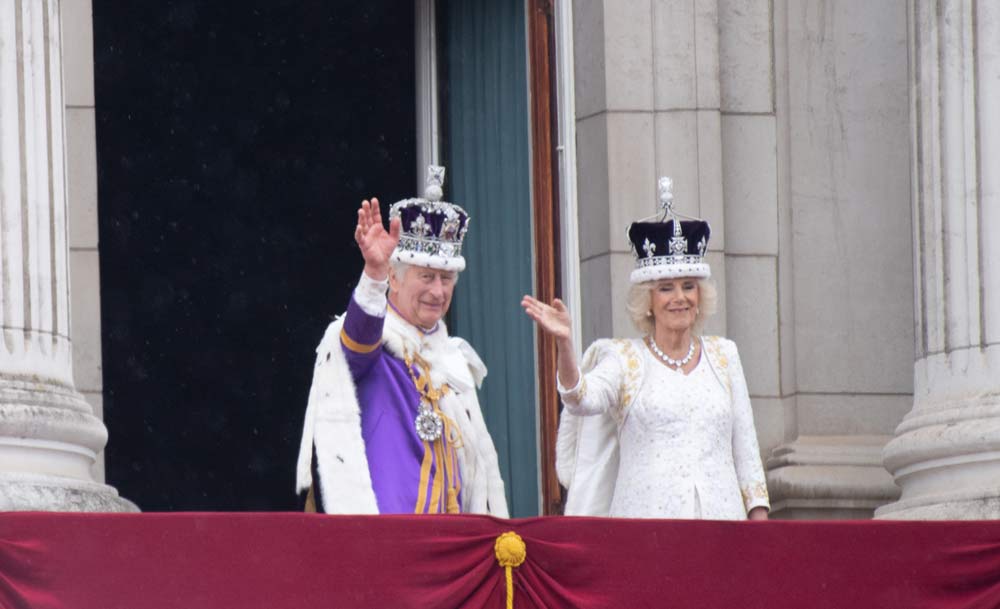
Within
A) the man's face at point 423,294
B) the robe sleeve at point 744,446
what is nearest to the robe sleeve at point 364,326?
the man's face at point 423,294

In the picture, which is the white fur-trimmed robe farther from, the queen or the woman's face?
the woman's face

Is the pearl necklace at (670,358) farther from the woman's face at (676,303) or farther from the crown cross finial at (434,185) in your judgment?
the crown cross finial at (434,185)

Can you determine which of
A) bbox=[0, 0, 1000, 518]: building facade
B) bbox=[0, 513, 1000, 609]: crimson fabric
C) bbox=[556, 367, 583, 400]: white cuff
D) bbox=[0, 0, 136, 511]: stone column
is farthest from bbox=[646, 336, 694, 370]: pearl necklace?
bbox=[0, 0, 136, 511]: stone column

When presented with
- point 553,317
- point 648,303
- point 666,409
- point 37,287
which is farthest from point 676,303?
point 37,287

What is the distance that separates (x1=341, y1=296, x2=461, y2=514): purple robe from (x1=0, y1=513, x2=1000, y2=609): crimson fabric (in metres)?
0.86

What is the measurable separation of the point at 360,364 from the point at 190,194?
733cm

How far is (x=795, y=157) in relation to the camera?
12312mm

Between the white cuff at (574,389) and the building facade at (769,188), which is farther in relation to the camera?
the building facade at (769,188)

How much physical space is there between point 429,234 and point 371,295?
0.59m

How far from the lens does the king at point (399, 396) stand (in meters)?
9.30

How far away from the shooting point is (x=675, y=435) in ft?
32.1

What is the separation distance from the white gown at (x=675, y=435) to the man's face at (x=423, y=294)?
594mm

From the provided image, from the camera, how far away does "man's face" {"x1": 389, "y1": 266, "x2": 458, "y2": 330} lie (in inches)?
380

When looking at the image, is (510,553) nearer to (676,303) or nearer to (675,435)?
(675,435)
